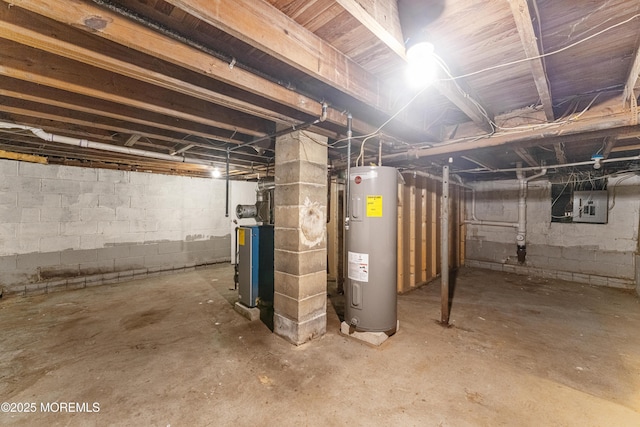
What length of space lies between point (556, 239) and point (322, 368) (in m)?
5.47

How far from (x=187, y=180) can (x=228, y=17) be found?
504 centimetres

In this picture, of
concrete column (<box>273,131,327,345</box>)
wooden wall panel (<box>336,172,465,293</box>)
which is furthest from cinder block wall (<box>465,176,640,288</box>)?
concrete column (<box>273,131,327,345</box>)

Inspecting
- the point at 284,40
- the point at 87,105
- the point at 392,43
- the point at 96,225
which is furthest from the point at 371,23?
the point at 96,225

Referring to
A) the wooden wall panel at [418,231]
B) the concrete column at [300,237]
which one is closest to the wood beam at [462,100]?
the concrete column at [300,237]

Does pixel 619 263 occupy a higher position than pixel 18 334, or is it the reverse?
pixel 619 263

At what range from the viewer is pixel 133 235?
4914 mm

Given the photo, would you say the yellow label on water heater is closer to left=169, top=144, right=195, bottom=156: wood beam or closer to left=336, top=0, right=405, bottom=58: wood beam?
left=336, top=0, right=405, bottom=58: wood beam

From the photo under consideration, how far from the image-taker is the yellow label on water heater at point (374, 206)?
242 centimetres

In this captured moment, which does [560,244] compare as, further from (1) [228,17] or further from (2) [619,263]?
(1) [228,17]

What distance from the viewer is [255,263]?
3123 mm

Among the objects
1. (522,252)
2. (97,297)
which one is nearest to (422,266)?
(522,252)

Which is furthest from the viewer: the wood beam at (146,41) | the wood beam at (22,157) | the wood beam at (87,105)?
the wood beam at (22,157)

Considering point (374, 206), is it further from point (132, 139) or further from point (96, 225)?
point (96, 225)

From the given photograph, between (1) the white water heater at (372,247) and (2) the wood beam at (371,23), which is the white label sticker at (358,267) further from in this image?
(2) the wood beam at (371,23)
